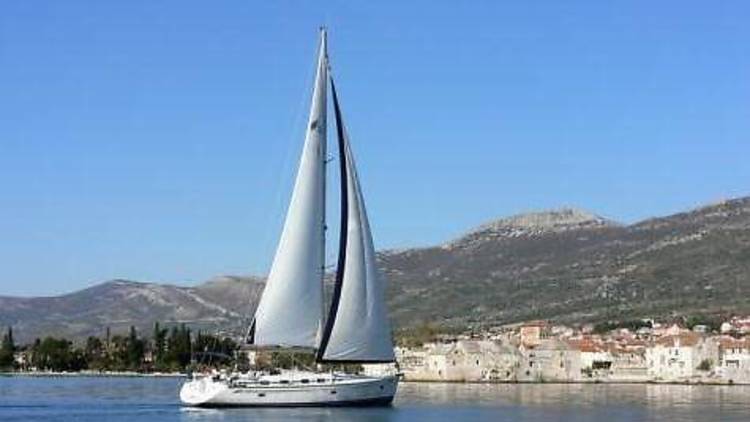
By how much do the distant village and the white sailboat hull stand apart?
84468mm

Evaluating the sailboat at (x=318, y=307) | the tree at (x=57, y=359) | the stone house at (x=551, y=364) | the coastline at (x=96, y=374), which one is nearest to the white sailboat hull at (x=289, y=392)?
the sailboat at (x=318, y=307)

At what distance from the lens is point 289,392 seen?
54688 millimetres

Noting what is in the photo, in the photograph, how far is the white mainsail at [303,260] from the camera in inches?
2175

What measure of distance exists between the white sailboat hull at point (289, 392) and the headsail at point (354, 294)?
1.14 m

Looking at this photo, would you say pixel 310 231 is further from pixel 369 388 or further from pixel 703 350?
pixel 703 350

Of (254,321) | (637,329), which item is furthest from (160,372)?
(254,321)

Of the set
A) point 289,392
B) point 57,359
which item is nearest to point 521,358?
point 57,359

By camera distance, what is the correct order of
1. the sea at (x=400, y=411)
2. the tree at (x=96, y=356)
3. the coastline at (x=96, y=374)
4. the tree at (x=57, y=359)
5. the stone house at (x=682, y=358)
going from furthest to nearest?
the tree at (x=57, y=359)
the tree at (x=96, y=356)
the coastline at (x=96, y=374)
the stone house at (x=682, y=358)
the sea at (x=400, y=411)

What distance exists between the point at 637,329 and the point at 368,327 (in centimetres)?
14287

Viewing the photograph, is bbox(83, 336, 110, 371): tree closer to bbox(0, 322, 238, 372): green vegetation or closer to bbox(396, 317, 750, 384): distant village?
bbox(0, 322, 238, 372): green vegetation

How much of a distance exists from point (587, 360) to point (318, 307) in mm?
97866

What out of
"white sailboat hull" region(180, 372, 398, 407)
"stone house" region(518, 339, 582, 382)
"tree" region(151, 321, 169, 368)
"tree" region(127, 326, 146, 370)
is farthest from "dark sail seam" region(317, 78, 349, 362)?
"tree" region(127, 326, 146, 370)

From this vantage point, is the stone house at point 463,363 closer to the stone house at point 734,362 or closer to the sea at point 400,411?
the stone house at point 734,362

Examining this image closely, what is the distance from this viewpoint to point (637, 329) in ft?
632
